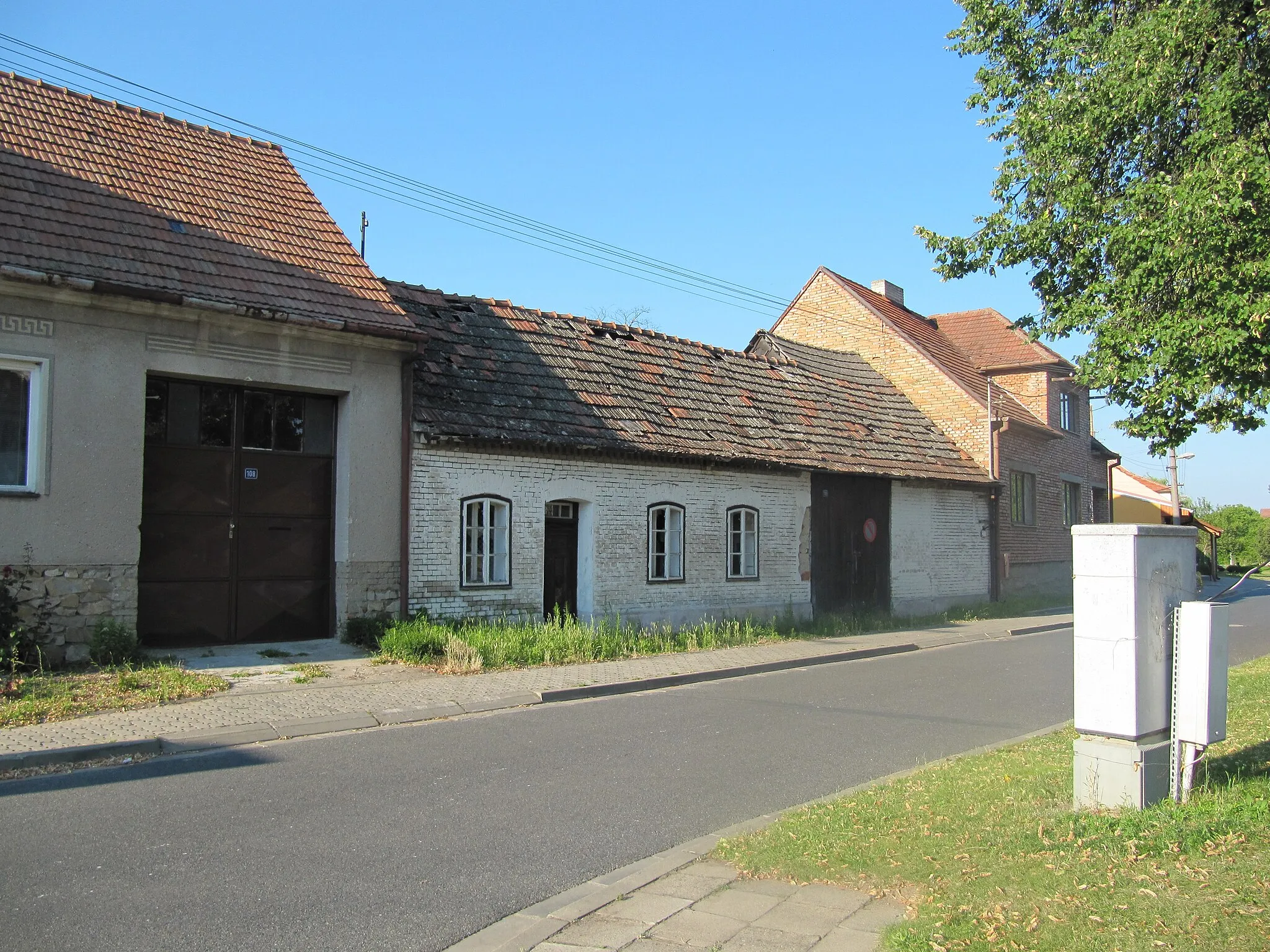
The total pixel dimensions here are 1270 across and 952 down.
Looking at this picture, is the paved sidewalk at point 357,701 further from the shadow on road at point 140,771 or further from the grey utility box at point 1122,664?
the grey utility box at point 1122,664

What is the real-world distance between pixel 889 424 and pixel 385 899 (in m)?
21.7

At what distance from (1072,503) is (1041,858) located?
2900cm

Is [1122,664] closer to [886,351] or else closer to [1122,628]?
[1122,628]

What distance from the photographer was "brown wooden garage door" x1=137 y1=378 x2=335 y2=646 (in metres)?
12.7

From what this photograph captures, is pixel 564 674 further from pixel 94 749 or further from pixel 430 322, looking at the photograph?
pixel 430 322

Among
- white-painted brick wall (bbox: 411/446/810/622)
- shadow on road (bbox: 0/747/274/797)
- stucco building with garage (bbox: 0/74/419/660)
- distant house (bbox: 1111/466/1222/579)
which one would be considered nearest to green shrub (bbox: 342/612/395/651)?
stucco building with garage (bbox: 0/74/419/660)

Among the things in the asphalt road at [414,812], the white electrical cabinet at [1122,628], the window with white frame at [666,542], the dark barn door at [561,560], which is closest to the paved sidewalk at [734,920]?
the asphalt road at [414,812]

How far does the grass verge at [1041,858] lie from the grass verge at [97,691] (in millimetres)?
6717

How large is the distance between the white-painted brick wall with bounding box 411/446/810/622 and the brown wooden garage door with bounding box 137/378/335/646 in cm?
137

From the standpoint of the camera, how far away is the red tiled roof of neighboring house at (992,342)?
29.3 metres

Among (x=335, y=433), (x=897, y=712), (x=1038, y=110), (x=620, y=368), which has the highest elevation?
(x=1038, y=110)

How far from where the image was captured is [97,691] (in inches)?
394

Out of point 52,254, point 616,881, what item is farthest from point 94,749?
point 52,254

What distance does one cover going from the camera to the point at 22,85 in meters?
13.9
